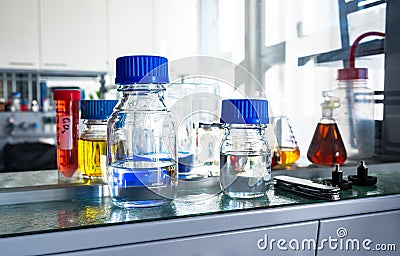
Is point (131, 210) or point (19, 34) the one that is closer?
point (131, 210)

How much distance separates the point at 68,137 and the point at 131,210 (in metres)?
0.20

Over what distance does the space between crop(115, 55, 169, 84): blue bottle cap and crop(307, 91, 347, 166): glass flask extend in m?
0.39

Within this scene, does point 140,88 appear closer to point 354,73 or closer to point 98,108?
point 98,108

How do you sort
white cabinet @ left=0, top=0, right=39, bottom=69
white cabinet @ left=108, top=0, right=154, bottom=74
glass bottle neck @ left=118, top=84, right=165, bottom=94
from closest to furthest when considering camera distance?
glass bottle neck @ left=118, top=84, right=165, bottom=94, white cabinet @ left=0, top=0, right=39, bottom=69, white cabinet @ left=108, top=0, right=154, bottom=74

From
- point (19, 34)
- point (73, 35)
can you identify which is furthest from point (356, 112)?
point (19, 34)

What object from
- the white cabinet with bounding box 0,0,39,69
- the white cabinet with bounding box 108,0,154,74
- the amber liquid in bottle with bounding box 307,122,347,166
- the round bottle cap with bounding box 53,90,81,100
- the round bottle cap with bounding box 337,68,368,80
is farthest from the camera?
the white cabinet with bounding box 108,0,154,74

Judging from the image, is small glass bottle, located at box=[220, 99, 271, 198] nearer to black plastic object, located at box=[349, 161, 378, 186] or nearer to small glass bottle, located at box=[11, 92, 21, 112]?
black plastic object, located at box=[349, 161, 378, 186]

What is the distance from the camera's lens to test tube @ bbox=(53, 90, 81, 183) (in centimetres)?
62

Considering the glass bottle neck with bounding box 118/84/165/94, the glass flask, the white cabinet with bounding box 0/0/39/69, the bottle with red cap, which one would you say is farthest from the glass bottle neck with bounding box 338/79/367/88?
the white cabinet with bounding box 0/0/39/69

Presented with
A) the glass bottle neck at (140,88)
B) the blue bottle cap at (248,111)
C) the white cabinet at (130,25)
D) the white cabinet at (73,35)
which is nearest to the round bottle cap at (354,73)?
the blue bottle cap at (248,111)

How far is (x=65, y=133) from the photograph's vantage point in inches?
24.2

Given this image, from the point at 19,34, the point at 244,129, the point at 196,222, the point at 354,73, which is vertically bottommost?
the point at 196,222

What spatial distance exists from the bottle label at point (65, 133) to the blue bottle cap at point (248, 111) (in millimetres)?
255

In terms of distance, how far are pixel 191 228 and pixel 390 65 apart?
0.63m
